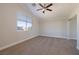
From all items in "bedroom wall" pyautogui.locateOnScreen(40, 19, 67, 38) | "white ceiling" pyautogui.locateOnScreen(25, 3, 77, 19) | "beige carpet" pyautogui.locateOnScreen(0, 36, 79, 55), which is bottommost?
"beige carpet" pyautogui.locateOnScreen(0, 36, 79, 55)

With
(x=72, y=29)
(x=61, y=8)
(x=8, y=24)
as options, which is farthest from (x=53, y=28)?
(x=8, y=24)

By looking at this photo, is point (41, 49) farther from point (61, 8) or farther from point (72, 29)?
point (72, 29)

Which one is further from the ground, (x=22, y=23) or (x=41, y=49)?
(x=22, y=23)

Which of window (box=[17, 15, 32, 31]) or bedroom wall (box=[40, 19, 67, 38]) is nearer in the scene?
window (box=[17, 15, 32, 31])

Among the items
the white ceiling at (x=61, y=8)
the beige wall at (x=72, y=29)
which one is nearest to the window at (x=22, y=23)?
the white ceiling at (x=61, y=8)

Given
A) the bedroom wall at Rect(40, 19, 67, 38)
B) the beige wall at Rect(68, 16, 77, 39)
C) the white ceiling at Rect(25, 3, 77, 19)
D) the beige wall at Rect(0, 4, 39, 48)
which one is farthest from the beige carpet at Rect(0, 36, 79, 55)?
the bedroom wall at Rect(40, 19, 67, 38)

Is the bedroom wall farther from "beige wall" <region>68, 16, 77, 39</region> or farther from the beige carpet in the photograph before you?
the beige carpet

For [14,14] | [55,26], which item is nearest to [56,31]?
[55,26]

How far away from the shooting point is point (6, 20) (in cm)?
414

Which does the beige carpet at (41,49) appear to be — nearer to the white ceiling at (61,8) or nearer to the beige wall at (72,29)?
the white ceiling at (61,8)

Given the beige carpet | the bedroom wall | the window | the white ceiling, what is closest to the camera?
the beige carpet

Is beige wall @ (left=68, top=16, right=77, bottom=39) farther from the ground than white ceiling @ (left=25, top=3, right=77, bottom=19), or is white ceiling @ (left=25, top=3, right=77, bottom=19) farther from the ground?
white ceiling @ (left=25, top=3, right=77, bottom=19)

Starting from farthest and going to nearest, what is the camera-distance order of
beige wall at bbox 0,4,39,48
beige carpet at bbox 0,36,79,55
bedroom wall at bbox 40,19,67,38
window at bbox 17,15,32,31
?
bedroom wall at bbox 40,19,67,38 → window at bbox 17,15,32,31 → beige wall at bbox 0,4,39,48 → beige carpet at bbox 0,36,79,55
